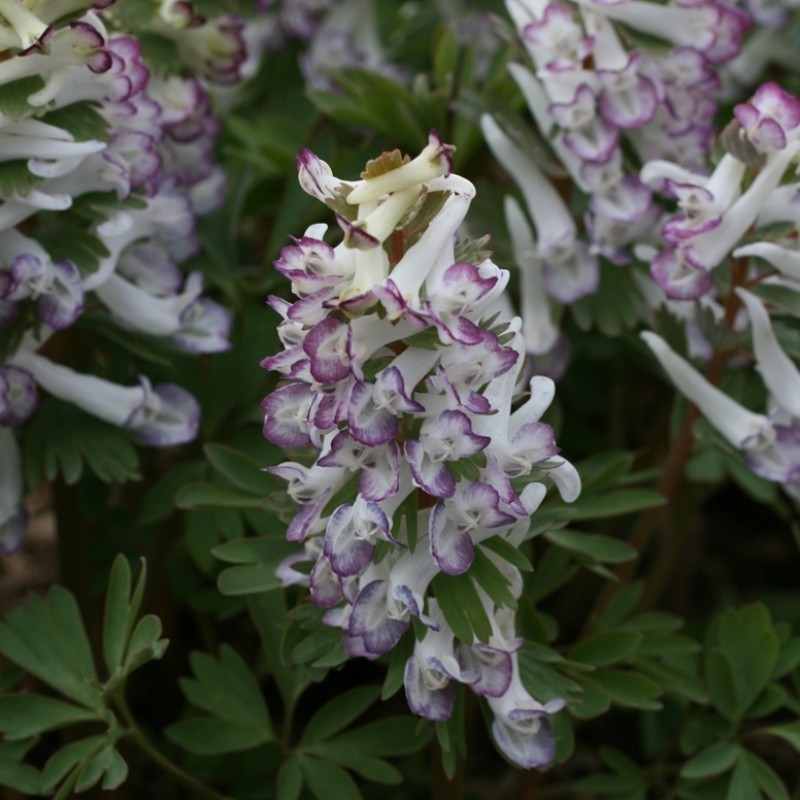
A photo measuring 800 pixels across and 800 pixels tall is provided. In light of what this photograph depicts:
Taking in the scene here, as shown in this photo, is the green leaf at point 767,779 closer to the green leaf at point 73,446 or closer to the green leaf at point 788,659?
the green leaf at point 788,659

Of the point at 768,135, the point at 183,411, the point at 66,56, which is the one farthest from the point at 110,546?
the point at 768,135

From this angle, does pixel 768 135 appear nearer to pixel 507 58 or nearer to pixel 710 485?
pixel 507 58

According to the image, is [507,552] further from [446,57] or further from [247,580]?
[446,57]

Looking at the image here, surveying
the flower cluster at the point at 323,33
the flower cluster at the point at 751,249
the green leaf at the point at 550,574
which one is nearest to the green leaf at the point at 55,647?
the green leaf at the point at 550,574

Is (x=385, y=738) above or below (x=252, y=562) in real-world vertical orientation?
below

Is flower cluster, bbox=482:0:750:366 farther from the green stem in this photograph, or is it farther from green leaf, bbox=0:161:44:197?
the green stem

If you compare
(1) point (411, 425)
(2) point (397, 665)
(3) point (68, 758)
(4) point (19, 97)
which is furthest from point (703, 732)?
(4) point (19, 97)
